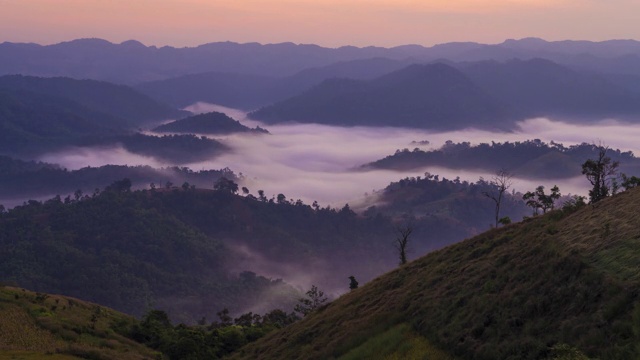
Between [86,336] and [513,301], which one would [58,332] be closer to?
[86,336]

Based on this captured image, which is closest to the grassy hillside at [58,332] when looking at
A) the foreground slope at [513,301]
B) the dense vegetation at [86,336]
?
the dense vegetation at [86,336]

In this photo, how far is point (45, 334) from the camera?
43.4m

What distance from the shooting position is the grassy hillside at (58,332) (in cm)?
3681

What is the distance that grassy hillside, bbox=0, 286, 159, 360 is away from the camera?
3681cm

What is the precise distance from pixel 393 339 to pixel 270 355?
47.1 feet

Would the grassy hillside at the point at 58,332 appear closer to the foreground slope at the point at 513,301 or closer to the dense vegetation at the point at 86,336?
the dense vegetation at the point at 86,336

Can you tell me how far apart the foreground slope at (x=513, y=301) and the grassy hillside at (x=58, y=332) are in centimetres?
1250

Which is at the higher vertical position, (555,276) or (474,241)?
(474,241)

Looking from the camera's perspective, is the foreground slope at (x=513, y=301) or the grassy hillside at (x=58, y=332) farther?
the grassy hillside at (x=58, y=332)

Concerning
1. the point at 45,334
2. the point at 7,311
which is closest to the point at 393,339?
the point at 45,334

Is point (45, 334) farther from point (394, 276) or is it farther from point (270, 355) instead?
point (394, 276)

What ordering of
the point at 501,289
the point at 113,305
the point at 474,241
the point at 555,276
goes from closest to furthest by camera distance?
the point at 555,276 → the point at 501,289 → the point at 474,241 → the point at 113,305

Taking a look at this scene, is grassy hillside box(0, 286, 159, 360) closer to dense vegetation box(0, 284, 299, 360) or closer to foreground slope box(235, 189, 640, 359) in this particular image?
dense vegetation box(0, 284, 299, 360)

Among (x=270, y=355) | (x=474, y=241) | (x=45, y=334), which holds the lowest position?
(x=270, y=355)
